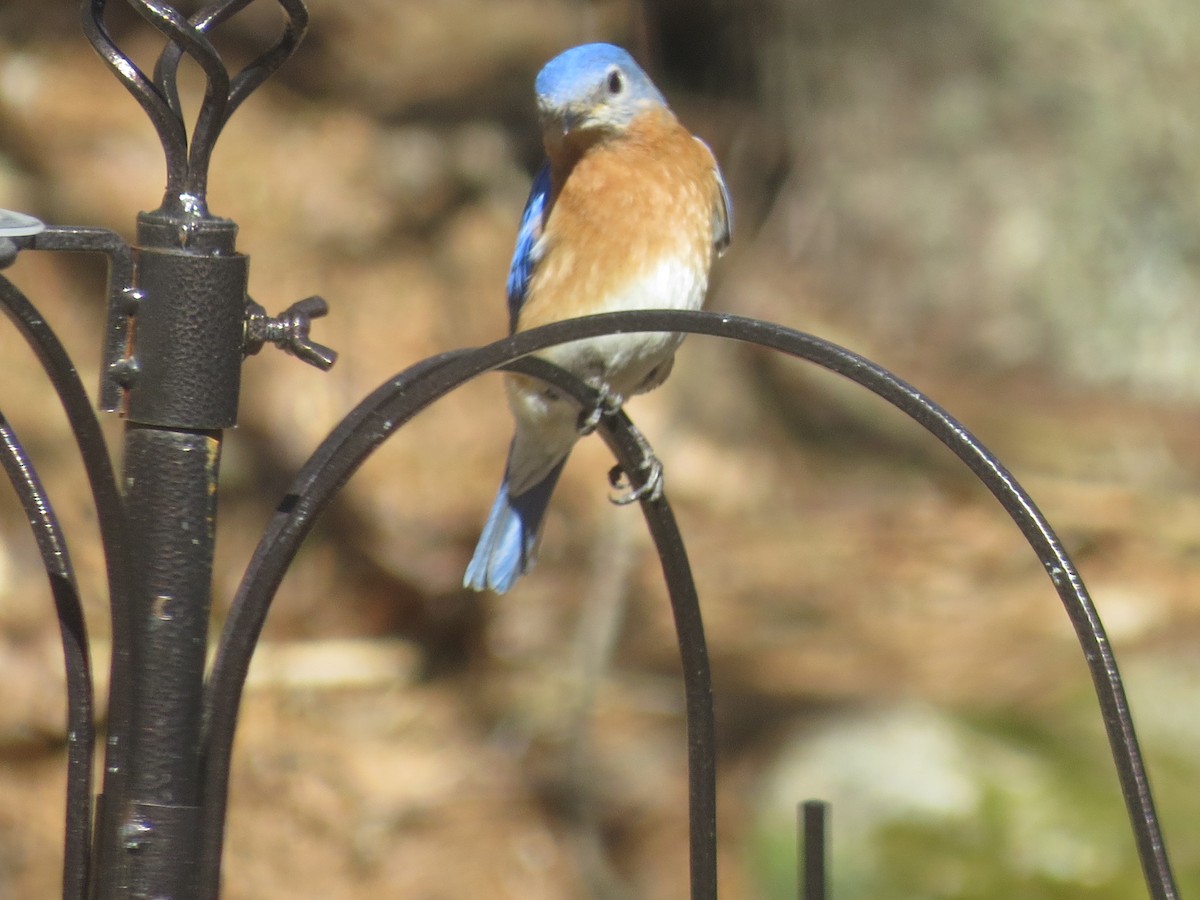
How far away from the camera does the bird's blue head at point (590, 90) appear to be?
1.92 metres

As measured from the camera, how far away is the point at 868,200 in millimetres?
4969

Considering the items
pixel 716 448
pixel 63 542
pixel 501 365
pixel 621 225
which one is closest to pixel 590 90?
pixel 621 225

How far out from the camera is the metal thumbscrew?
3.59 feet

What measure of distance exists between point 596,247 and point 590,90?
217 mm

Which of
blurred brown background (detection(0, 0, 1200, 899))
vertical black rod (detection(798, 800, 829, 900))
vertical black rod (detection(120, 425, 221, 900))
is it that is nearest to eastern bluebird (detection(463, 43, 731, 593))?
vertical black rod (detection(798, 800, 829, 900))

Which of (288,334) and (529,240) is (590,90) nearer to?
(529,240)

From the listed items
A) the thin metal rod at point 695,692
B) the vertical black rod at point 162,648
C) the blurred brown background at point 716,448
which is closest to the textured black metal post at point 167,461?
the vertical black rod at point 162,648

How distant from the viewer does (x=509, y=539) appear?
2061mm

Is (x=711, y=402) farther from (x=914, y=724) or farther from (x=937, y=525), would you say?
(x=914, y=724)

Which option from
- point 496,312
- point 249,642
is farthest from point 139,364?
point 496,312

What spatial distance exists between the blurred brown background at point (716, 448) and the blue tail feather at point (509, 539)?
1.51m

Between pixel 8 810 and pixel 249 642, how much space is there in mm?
2543

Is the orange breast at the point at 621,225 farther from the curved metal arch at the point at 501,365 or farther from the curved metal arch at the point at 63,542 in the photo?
the curved metal arch at the point at 63,542

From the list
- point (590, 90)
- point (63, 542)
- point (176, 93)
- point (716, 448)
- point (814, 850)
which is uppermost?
point (716, 448)
